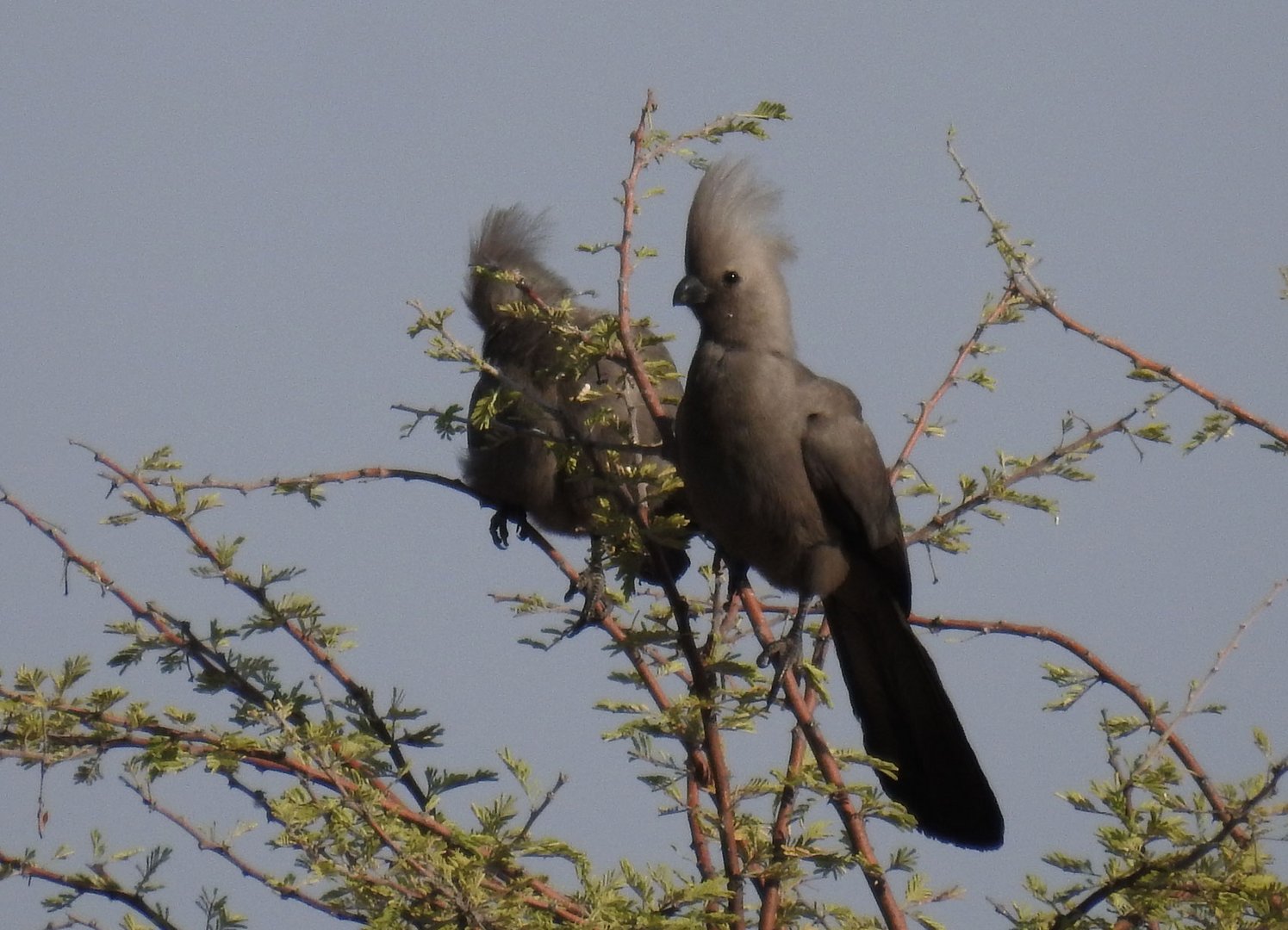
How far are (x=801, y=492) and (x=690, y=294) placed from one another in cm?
70

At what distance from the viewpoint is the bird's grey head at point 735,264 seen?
15.0 feet

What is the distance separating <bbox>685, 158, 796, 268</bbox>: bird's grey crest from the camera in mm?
4496

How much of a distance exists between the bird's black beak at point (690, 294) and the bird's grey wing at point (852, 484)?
0.42 metres

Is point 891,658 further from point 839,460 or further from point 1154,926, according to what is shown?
point 1154,926

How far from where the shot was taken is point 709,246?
15.0 ft

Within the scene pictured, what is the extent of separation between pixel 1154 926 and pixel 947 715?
1481 millimetres

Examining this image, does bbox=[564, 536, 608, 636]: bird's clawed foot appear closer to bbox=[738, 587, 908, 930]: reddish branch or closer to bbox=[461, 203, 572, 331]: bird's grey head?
bbox=[738, 587, 908, 930]: reddish branch

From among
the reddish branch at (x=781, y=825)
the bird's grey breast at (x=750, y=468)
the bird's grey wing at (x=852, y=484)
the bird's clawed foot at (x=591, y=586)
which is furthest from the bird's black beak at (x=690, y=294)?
the reddish branch at (x=781, y=825)

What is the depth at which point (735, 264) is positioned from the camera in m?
4.61

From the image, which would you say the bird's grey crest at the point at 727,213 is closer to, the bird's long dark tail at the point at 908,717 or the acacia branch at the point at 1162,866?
the bird's long dark tail at the point at 908,717

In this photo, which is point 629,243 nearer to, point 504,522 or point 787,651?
point 787,651

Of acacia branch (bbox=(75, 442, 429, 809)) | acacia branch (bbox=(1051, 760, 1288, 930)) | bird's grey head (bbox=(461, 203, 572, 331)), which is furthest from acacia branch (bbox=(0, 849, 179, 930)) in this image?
bird's grey head (bbox=(461, 203, 572, 331))

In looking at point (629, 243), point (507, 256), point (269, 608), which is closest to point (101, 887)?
point (269, 608)

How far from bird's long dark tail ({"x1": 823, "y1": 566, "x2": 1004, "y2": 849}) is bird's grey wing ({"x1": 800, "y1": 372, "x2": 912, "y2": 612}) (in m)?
0.14
